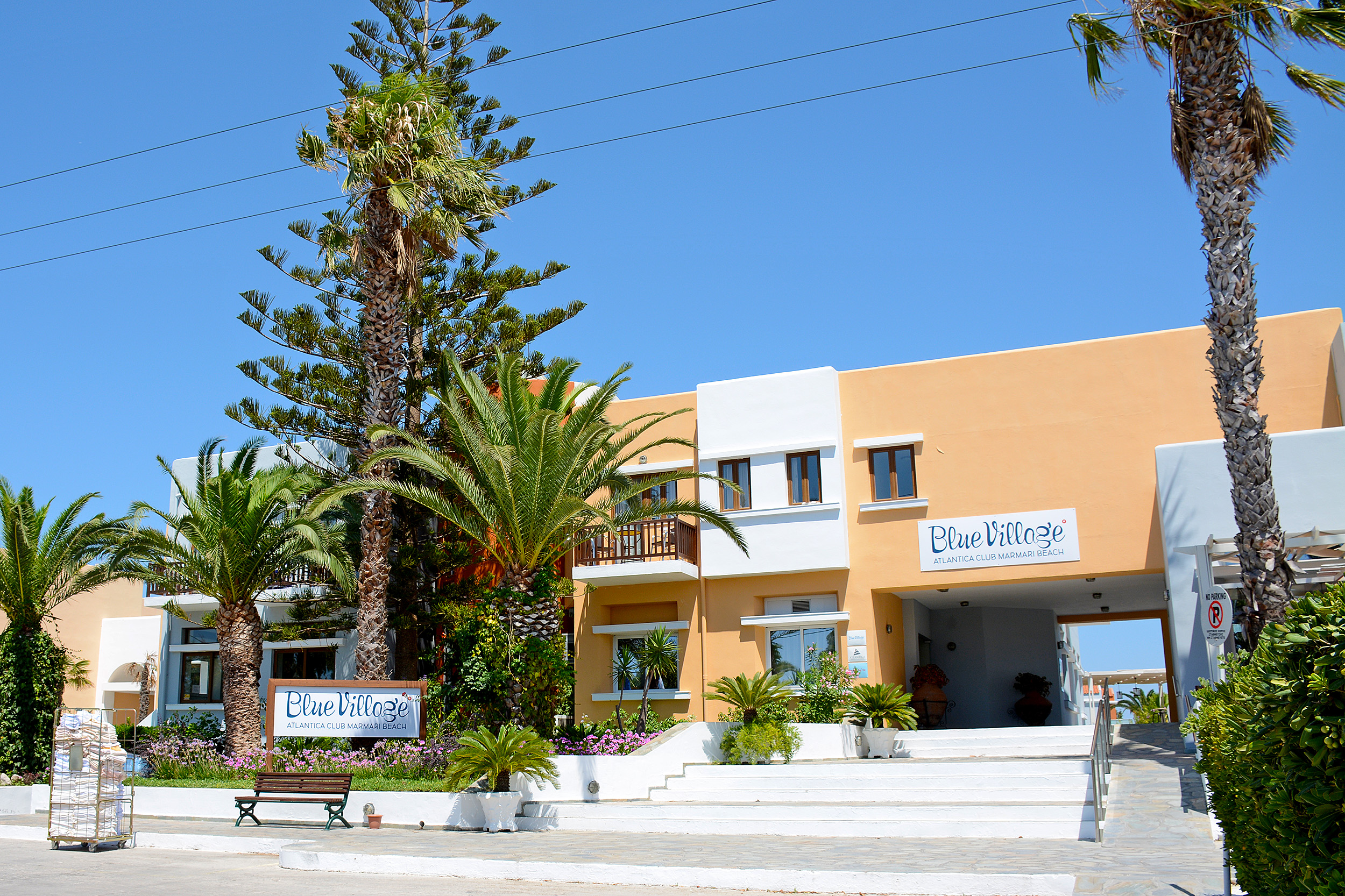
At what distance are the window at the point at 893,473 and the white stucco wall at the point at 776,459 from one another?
0.68 meters

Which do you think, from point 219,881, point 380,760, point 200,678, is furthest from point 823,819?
point 200,678

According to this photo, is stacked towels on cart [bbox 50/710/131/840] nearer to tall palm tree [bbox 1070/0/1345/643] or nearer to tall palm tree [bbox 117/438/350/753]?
tall palm tree [bbox 117/438/350/753]

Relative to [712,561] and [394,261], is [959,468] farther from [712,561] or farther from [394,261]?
[394,261]

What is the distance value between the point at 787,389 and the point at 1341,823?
17.9 m

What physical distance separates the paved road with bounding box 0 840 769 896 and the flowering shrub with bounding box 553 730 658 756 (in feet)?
16.7

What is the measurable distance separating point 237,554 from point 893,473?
12282mm

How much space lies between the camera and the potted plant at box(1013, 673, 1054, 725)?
22.9 metres

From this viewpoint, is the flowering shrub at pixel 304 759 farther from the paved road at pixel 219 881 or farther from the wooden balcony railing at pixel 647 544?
the wooden balcony railing at pixel 647 544

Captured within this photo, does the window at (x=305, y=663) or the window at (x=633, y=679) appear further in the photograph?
the window at (x=305, y=663)

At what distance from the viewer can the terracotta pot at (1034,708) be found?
2286 centimetres

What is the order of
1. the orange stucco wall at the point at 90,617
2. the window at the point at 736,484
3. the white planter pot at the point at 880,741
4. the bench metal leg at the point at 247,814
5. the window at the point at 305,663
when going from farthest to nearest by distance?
the orange stucco wall at the point at 90,617, the window at the point at 305,663, the window at the point at 736,484, the white planter pot at the point at 880,741, the bench metal leg at the point at 247,814

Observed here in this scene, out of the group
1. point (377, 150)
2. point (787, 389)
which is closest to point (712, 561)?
point (787, 389)

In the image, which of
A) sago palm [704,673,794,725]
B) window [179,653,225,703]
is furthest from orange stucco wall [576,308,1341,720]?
window [179,653,225,703]

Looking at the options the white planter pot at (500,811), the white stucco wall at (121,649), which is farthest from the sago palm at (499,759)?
the white stucco wall at (121,649)
